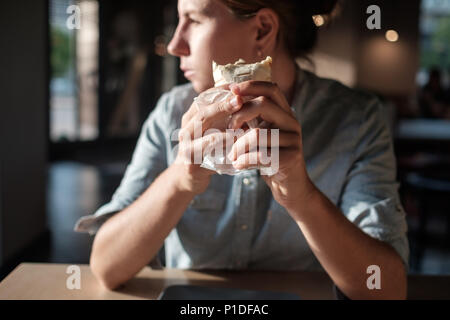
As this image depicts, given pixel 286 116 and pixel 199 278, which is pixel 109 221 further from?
pixel 286 116

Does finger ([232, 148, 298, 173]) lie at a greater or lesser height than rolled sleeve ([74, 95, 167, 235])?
greater

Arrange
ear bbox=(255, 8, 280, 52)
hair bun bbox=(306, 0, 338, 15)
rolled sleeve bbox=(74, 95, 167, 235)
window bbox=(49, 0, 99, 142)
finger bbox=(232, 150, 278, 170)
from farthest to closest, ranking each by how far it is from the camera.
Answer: window bbox=(49, 0, 99, 142)
rolled sleeve bbox=(74, 95, 167, 235)
hair bun bbox=(306, 0, 338, 15)
ear bbox=(255, 8, 280, 52)
finger bbox=(232, 150, 278, 170)

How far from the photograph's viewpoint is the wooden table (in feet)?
2.25

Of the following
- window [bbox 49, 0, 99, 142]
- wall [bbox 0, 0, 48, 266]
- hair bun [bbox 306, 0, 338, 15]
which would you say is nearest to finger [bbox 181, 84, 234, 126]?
hair bun [bbox 306, 0, 338, 15]

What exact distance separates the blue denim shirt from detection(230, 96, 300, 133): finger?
1.04ft

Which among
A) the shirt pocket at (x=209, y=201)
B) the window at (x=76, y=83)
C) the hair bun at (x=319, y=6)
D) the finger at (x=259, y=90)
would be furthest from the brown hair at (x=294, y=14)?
the window at (x=76, y=83)

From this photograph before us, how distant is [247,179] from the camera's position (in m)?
0.85

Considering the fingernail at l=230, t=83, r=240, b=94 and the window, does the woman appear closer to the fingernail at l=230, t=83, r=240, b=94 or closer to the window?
the fingernail at l=230, t=83, r=240, b=94

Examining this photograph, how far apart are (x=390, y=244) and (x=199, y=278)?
0.30m

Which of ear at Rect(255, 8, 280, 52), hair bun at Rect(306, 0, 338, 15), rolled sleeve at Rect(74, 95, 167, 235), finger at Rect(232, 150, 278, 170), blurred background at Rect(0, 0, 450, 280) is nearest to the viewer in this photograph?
finger at Rect(232, 150, 278, 170)

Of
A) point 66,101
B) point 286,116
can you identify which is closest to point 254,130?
point 286,116

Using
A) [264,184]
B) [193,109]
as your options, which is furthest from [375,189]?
[193,109]

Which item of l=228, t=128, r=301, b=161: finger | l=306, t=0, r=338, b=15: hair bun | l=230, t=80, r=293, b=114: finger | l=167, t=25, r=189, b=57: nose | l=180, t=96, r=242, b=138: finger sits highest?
l=306, t=0, r=338, b=15: hair bun

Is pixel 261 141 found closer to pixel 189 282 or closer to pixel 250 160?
pixel 250 160
